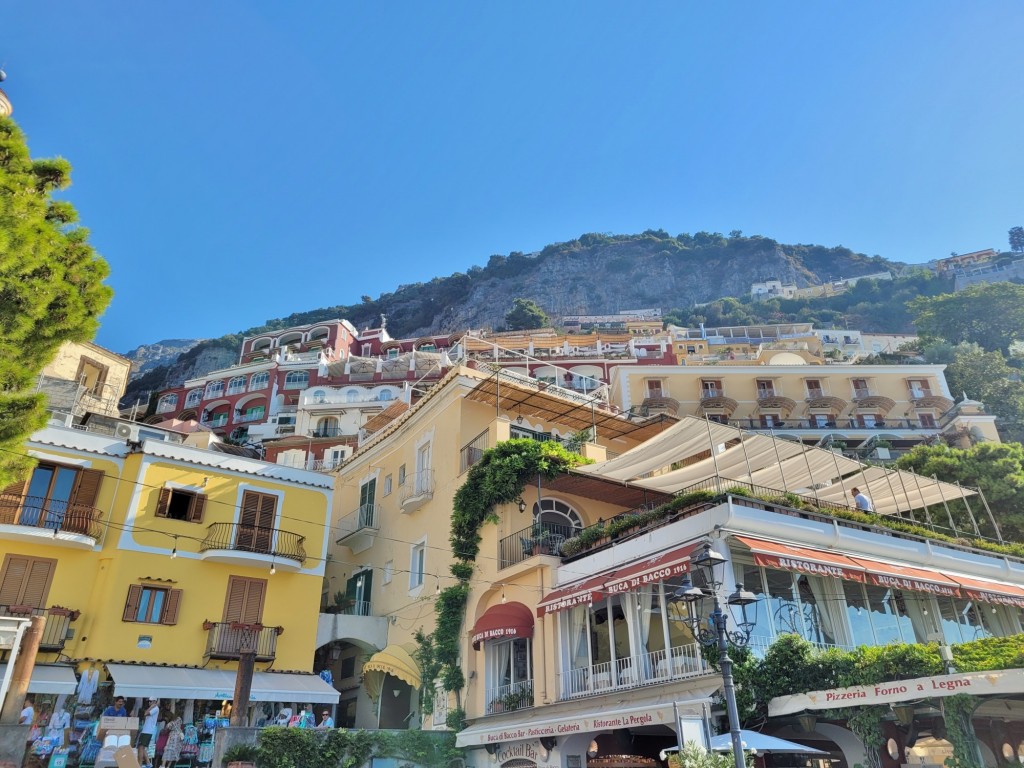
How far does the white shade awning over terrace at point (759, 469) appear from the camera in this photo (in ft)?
61.3

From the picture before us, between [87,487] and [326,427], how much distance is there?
33521 millimetres

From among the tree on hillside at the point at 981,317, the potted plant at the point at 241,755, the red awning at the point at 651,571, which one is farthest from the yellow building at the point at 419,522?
the tree on hillside at the point at 981,317

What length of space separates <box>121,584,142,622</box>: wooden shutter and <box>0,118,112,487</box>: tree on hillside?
8721 millimetres

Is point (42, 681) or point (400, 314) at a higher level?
point (400, 314)

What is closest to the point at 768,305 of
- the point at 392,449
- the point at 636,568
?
the point at 392,449

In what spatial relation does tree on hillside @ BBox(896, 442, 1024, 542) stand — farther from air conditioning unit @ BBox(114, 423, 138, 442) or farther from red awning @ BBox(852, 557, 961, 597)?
air conditioning unit @ BBox(114, 423, 138, 442)

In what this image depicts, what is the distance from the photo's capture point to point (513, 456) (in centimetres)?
1997

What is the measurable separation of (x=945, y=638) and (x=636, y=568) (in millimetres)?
8441

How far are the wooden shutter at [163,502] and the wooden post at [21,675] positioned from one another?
8090 millimetres

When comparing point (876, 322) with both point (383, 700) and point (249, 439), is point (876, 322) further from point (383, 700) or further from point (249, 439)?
point (383, 700)

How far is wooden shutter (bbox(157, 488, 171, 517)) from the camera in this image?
20.9 m

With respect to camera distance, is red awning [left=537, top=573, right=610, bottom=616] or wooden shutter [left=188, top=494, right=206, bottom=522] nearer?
red awning [left=537, top=573, right=610, bottom=616]

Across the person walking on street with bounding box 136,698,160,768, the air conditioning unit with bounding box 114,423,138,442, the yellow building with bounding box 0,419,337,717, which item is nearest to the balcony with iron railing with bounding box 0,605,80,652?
the yellow building with bounding box 0,419,337,717

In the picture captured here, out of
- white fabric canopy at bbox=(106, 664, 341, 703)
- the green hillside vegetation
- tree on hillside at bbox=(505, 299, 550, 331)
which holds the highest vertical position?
the green hillside vegetation
